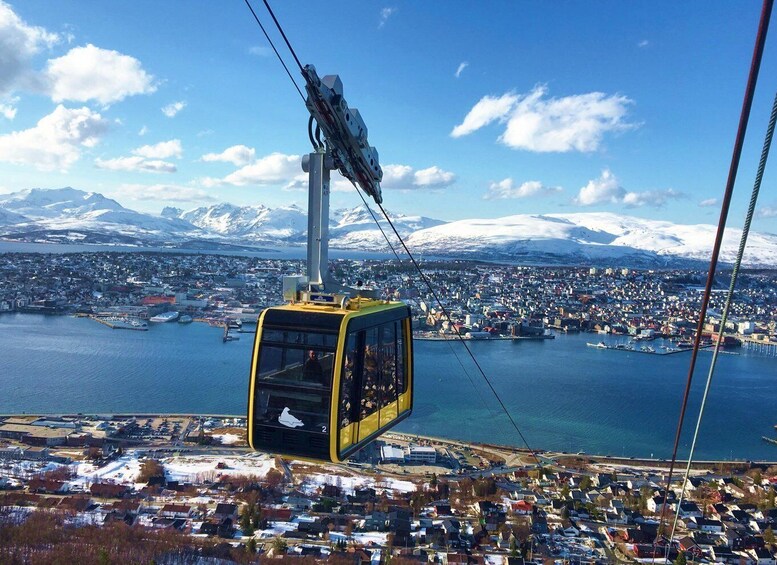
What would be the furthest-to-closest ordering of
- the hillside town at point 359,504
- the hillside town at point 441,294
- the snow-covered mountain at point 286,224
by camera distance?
the snow-covered mountain at point 286,224, the hillside town at point 441,294, the hillside town at point 359,504

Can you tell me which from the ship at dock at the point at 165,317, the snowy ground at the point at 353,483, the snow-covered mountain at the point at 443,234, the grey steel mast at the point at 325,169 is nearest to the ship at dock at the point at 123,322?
the ship at dock at the point at 165,317

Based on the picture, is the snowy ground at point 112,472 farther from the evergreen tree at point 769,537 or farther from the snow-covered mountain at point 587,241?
the snow-covered mountain at point 587,241

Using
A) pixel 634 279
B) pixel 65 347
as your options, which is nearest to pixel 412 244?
pixel 634 279

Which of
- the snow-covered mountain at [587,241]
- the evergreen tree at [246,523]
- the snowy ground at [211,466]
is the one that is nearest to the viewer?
the evergreen tree at [246,523]

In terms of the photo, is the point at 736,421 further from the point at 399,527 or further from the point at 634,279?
the point at 634,279

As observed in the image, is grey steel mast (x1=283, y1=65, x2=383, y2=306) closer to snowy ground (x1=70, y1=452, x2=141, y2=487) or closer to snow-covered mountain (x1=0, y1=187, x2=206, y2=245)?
snowy ground (x1=70, y1=452, x2=141, y2=487)

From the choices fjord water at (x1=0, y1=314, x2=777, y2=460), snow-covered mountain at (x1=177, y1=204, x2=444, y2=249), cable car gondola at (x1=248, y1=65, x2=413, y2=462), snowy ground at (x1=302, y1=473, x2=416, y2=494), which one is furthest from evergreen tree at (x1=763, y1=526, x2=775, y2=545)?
snow-covered mountain at (x1=177, y1=204, x2=444, y2=249)

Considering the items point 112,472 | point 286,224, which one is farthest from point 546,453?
point 286,224

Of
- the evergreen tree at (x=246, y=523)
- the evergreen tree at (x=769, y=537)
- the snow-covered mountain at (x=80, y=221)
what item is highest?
the evergreen tree at (x=769, y=537)
